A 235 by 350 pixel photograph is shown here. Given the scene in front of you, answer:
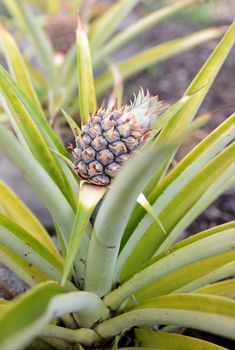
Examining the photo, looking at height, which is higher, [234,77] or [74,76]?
[74,76]

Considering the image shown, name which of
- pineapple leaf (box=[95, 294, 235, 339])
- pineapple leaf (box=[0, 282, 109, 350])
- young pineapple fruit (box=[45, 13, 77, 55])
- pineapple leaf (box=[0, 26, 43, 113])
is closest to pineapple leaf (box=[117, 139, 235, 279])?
pineapple leaf (box=[95, 294, 235, 339])

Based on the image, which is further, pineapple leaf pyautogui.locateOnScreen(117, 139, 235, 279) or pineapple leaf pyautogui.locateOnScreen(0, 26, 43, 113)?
pineapple leaf pyautogui.locateOnScreen(0, 26, 43, 113)

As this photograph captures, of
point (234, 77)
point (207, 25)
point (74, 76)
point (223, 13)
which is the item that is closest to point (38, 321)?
point (74, 76)

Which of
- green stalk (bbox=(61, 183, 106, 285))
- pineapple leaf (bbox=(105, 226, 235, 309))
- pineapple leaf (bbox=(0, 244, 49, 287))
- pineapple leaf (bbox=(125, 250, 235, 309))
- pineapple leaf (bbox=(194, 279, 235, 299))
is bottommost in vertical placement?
pineapple leaf (bbox=(194, 279, 235, 299))

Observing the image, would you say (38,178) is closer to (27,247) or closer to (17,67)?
(27,247)

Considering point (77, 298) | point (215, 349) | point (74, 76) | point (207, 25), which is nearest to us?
point (77, 298)

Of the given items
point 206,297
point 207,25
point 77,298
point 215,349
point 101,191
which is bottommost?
point 215,349

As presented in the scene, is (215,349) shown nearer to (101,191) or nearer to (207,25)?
(101,191)

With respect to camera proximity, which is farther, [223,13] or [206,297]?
[223,13]

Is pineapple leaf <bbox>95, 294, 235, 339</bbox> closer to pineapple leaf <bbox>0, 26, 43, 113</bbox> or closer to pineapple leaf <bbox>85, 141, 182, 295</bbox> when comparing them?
pineapple leaf <bbox>85, 141, 182, 295</bbox>
